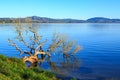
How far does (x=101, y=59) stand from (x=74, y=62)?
17.5 feet

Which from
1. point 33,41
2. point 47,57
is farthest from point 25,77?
point 47,57

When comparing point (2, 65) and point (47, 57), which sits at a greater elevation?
point (2, 65)

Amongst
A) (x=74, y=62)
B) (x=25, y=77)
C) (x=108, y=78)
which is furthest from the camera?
(x=74, y=62)

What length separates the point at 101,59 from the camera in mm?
49156

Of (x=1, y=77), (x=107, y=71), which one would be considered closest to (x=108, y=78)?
(x=107, y=71)

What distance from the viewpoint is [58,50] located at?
50.0 m

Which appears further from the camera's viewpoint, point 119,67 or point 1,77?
point 119,67

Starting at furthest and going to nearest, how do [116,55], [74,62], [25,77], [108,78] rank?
1. [116,55]
2. [74,62]
3. [108,78]
4. [25,77]

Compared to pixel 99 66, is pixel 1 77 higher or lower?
higher

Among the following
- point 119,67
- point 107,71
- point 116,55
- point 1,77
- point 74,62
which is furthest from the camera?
point 116,55

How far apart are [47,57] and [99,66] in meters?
9.71

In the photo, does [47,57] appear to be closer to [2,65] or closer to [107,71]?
[107,71]

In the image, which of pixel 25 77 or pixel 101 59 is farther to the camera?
pixel 101 59

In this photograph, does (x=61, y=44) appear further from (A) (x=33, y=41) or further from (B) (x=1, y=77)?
(B) (x=1, y=77)
